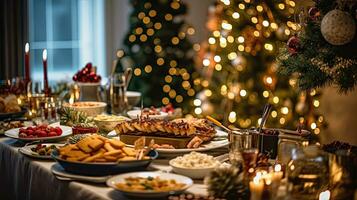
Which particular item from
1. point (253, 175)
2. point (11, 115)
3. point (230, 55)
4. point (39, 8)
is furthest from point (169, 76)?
point (253, 175)

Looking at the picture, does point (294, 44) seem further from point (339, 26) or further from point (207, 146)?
point (207, 146)

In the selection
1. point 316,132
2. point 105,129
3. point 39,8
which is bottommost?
point 316,132

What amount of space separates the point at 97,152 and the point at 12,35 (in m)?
3.44

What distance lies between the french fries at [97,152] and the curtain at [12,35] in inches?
131

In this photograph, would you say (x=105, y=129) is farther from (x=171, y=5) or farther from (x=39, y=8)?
(x=39, y=8)

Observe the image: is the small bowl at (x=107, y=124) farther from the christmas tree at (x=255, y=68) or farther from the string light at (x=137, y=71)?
the string light at (x=137, y=71)

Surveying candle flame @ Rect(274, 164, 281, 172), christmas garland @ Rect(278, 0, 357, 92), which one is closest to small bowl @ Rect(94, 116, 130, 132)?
christmas garland @ Rect(278, 0, 357, 92)

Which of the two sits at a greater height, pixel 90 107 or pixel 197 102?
pixel 90 107

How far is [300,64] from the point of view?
1974mm

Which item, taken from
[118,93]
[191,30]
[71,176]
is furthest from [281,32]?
[71,176]

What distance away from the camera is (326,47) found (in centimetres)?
186

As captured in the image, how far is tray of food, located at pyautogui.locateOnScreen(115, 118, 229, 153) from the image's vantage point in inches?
80.7

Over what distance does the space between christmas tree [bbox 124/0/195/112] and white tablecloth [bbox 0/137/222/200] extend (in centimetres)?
248

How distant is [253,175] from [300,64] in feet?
1.89
